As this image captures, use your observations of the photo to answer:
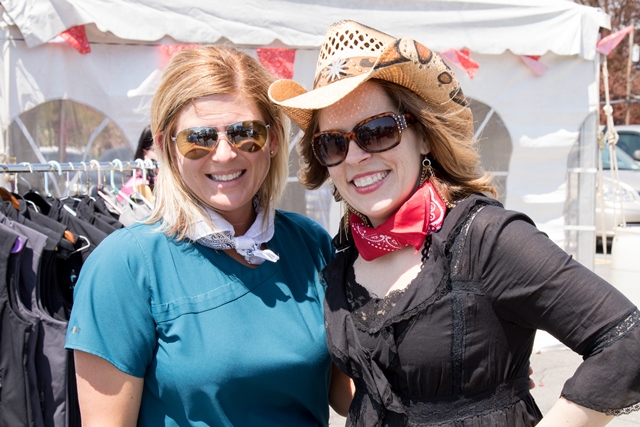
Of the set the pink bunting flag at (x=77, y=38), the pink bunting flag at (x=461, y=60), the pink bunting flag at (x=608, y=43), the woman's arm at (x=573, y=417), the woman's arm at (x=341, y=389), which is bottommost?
the woman's arm at (x=341, y=389)

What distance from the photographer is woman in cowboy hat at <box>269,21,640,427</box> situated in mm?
1381

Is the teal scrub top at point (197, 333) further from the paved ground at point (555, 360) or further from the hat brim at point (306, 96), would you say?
the paved ground at point (555, 360)

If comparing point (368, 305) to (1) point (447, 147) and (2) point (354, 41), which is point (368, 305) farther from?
(2) point (354, 41)

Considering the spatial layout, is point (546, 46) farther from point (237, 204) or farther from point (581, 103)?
point (237, 204)

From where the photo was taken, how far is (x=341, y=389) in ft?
6.73

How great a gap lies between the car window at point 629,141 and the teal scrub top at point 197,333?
10631 millimetres

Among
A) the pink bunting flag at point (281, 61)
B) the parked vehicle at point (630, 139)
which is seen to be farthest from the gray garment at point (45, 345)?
the parked vehicle at point (630, 139)

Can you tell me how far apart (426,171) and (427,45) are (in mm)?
3084

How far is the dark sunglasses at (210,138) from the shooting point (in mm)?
1779

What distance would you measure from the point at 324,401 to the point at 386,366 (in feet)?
1.30

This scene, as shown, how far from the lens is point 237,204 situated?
1866 millimetres

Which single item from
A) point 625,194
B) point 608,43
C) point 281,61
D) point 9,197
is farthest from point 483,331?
point 625,194

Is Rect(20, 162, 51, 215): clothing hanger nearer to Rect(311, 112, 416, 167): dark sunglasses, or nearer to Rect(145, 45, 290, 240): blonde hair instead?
Rect(145, 45, 290, 240): blonde hair

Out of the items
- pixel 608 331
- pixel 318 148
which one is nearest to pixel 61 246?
pixel 318 148
